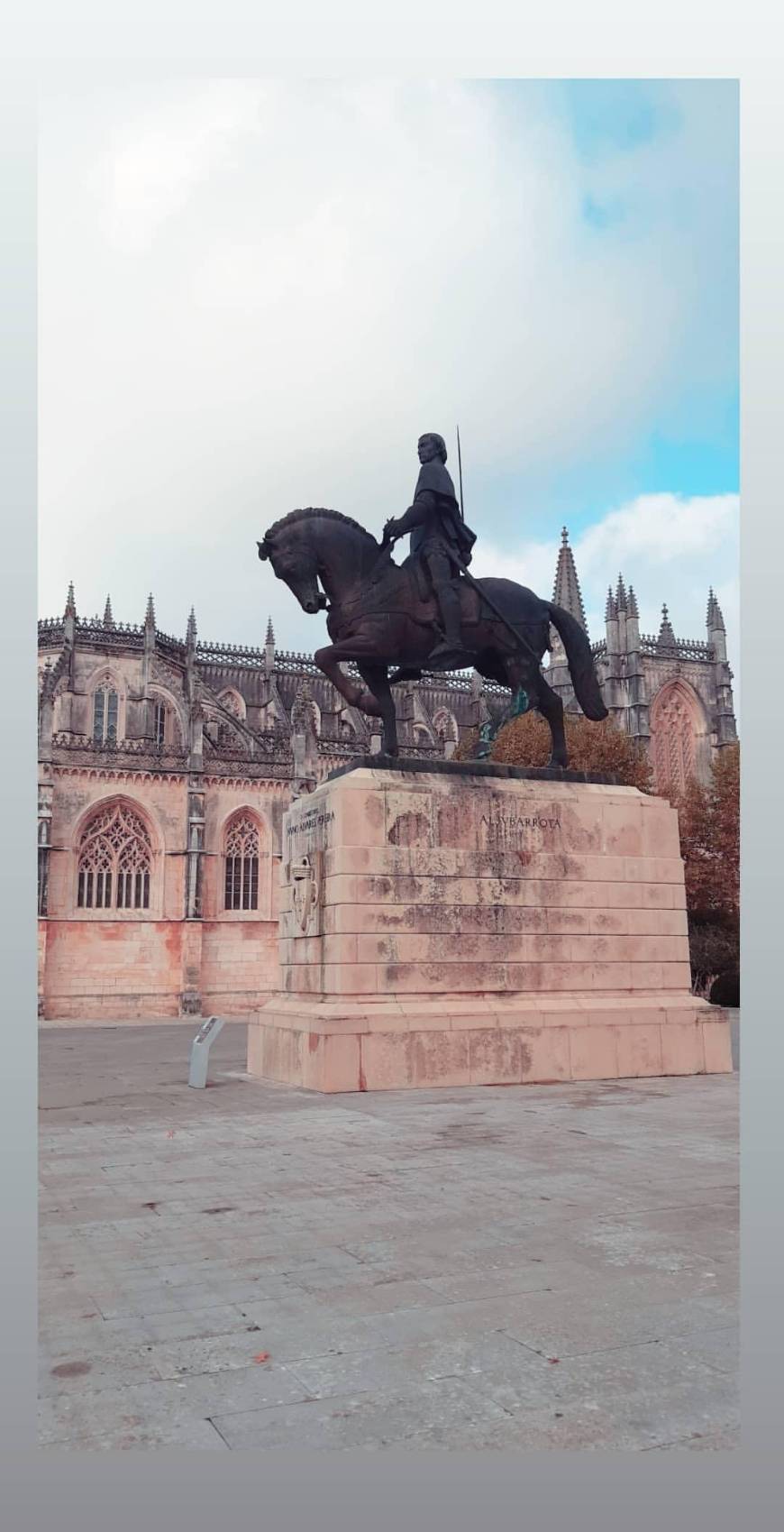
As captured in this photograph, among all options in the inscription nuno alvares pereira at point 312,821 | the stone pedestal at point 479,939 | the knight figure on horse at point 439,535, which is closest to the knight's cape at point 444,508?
the knight figure on horse at point 439,535

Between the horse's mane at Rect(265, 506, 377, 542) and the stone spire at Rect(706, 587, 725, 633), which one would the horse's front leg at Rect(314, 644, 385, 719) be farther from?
the stone spire at Rect(706, 587, 725, 633)

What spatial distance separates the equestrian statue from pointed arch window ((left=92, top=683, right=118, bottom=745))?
3864cm

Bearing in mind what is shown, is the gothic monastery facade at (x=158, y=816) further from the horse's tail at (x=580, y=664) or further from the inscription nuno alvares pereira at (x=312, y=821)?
the horse's tail at (x=580, y=664)

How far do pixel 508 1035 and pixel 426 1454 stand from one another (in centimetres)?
811

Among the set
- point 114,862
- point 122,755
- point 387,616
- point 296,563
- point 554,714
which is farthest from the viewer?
point 122,755

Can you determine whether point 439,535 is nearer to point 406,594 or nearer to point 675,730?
point 406,594

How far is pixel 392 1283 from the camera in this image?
4.28m

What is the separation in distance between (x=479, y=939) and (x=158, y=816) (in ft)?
105

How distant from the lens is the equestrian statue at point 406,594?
11594 mm

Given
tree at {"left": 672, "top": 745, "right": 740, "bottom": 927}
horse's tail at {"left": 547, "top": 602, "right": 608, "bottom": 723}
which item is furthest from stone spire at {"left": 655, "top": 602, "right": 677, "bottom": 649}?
horse's tail at {"left": 547, "top": 602, "right": 608, "bottom": 723}

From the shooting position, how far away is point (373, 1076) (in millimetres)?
10102

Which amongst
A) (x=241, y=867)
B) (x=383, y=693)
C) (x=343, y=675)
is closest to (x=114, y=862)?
(x=241, y=867)

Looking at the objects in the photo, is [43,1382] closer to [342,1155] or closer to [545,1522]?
[545,1522]

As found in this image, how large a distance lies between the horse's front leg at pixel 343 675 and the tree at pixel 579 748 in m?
23.0
